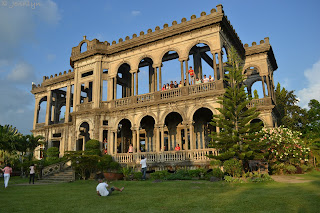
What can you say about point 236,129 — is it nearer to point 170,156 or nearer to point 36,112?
point 170,156

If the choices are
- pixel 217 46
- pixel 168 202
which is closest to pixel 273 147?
pixel 217 46

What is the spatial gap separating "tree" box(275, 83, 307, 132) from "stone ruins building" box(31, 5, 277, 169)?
420 centimetres

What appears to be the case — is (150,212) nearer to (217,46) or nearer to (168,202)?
(168,202)

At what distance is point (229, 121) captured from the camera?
15320 mm

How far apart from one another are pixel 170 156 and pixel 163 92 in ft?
16.0

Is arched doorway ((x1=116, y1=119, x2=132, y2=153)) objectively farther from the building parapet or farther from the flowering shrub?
the flowering shrub

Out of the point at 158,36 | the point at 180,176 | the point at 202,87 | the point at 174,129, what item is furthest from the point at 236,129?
the point at 158,36

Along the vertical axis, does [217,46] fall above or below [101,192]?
above

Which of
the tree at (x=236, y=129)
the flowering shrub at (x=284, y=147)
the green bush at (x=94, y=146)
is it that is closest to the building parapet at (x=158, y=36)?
the tree at (x=236, y=129)

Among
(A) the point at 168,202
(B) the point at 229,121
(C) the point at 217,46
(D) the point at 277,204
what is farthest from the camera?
(C) the point at 217,46

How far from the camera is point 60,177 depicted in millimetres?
19438

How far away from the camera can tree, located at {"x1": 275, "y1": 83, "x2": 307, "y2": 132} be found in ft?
89.5

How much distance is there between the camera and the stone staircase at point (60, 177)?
18.7m

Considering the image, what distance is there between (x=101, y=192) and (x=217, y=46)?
13.3 m
